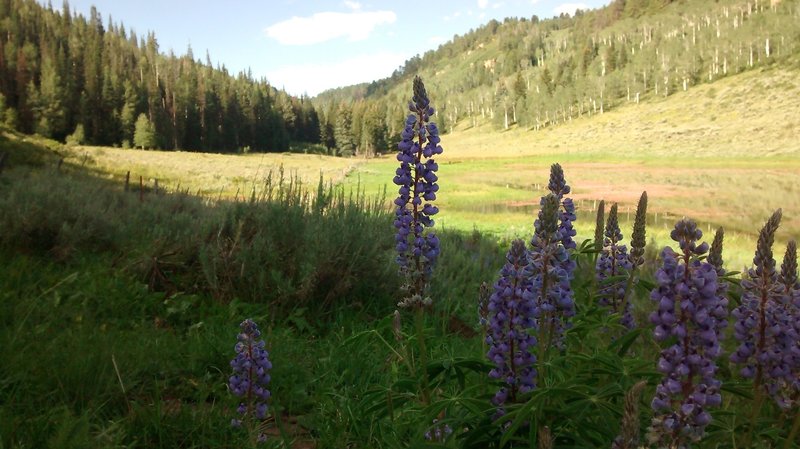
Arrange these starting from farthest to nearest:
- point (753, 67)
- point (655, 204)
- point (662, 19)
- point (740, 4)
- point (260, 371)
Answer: point (662, 19) → point (740, 4) → point (753, 67) → point (655, 204) → point (260, 371)

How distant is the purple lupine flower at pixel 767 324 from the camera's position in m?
1.56

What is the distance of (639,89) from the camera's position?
11625 cm

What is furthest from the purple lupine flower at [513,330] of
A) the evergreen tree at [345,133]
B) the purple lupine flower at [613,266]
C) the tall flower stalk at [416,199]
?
the evergreen tree at [345,133]

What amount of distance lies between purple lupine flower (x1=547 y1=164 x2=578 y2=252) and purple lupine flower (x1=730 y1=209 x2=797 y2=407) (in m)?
0.65

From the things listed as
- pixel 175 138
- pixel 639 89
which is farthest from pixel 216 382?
pixel 639 89

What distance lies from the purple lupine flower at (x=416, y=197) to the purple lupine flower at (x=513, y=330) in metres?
0.52

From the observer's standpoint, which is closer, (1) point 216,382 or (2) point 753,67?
(1) point 216,382

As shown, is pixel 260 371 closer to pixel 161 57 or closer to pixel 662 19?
pixel 161 57

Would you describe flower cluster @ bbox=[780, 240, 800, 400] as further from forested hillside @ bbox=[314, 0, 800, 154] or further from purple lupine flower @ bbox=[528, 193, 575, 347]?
forested hillside @ bbox=[314, 0, 800, 154]

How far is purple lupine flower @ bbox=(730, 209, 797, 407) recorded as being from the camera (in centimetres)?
156

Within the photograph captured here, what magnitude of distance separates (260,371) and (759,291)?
233cm

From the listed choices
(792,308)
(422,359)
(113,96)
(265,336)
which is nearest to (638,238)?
(792,308)

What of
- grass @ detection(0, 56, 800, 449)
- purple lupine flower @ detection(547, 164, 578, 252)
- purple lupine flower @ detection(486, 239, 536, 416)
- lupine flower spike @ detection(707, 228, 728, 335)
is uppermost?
purple lupine flower @ detection(547, 164, 578, 252)

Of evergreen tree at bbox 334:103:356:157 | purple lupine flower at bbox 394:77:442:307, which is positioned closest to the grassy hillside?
purple lupine flower at bbox 394:77:442:307
